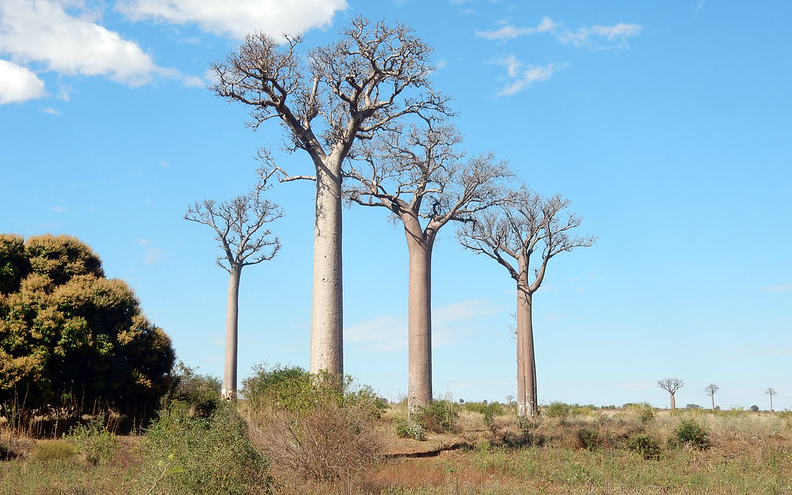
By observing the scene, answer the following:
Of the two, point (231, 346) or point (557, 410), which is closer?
point (557, 410)

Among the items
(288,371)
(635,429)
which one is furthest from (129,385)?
(635,429)

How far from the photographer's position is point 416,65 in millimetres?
14789

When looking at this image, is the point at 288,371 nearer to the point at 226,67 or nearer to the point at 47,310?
the point at 47,310

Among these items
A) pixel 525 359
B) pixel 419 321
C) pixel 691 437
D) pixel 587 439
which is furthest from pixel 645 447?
pixel 525 359

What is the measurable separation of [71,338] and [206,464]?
8.00 meters

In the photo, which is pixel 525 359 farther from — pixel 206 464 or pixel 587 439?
pixel 206 464

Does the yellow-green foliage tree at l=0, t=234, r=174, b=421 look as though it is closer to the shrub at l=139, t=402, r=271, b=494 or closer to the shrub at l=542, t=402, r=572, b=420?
the shrub at l=139, t=402, r=271, b=494

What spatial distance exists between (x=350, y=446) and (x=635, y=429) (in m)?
10.1

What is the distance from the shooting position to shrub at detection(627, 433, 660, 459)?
1377cm

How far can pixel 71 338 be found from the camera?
47.1 ft

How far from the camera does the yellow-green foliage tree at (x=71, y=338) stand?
13.9 meters

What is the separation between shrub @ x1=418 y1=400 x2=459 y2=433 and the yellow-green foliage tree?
19.7 feet

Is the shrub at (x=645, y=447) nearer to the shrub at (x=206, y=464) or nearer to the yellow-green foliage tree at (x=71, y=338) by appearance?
the shrub at (x=206, y=464)

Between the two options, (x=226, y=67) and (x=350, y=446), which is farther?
(x=226, y=67)
